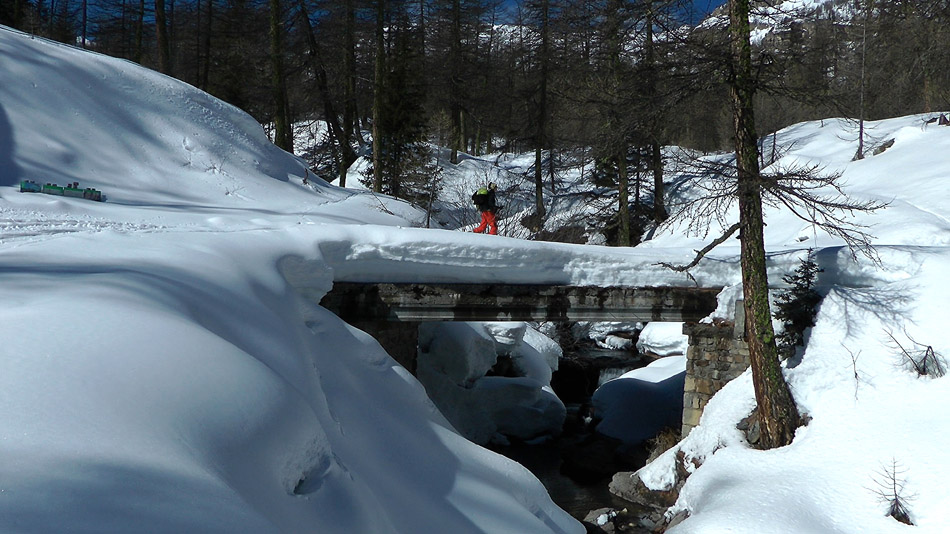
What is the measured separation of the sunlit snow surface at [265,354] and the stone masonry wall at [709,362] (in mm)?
375

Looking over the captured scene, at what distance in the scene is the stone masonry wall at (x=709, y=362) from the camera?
9.91 metres

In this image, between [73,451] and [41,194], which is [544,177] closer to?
[41,194]

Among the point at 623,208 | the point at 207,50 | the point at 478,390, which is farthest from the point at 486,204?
the point at 207,50

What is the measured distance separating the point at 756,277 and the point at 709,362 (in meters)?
2.09

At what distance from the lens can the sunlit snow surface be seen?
271 centimetres

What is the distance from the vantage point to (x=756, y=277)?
8461 millimetres


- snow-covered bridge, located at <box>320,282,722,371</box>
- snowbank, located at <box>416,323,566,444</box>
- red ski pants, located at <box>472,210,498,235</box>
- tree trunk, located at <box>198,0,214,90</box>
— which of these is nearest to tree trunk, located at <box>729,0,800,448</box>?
snow-covered bridge, located at <box>320,282,722,371</box>

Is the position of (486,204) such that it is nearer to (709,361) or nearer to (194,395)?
(709,361)

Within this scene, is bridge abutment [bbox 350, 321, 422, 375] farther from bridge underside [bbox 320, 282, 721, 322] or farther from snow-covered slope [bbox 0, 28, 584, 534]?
snow-covered slope [bbox 0, 28, 584, 534]

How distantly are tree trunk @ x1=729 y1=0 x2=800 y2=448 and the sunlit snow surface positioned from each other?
336mm

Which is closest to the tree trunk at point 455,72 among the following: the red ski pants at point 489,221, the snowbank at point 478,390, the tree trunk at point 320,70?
the tree trunk at point 320,70

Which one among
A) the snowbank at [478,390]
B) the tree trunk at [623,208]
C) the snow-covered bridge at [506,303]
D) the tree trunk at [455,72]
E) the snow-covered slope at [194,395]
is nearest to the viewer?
the snow-covered slope at [194,395]

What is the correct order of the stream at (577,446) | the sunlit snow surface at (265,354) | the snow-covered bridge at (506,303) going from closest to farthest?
the sunlit snow surface at (265,354) < the snow-covered bridge at (506,303) < the stream at (577,446)

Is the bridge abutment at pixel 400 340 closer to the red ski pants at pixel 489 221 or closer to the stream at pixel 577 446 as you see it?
the red ski pants at pixel 489 221
